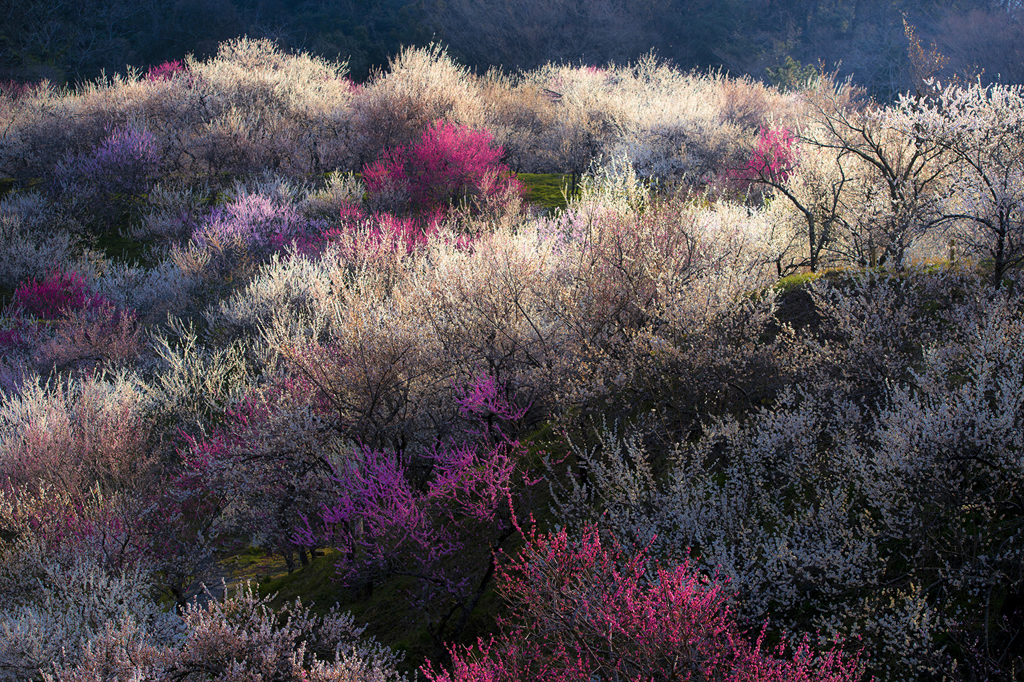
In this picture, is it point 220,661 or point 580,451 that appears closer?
point 220,661

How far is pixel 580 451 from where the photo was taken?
7523mm

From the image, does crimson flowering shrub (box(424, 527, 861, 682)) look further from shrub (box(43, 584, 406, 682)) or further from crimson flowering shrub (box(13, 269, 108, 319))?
crimson flowering shrub (box(13, 269, 108, 319))

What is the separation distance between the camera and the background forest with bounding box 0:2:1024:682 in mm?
4727

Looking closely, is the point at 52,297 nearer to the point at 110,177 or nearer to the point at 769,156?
the point at 110,177

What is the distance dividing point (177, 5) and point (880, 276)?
5514 cm

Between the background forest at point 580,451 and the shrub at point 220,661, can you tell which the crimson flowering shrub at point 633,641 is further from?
the shrub at point 220,661

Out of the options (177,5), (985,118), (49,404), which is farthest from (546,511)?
(177,5)

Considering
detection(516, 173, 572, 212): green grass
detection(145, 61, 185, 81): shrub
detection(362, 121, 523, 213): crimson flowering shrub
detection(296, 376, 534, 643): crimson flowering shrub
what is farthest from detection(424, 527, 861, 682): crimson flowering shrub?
detection(145, 61, 185, 81): shrub

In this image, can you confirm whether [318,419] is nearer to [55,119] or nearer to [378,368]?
[378,368]

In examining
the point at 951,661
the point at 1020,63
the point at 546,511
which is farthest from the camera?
the point at 1020,63

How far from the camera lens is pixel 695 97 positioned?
89.1 feet

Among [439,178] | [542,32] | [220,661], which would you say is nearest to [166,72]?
[439,178]

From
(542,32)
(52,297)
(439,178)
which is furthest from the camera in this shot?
(542,32)

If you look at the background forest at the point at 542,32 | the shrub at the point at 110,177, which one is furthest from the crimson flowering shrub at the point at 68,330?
the background forest at the point at 542,32
